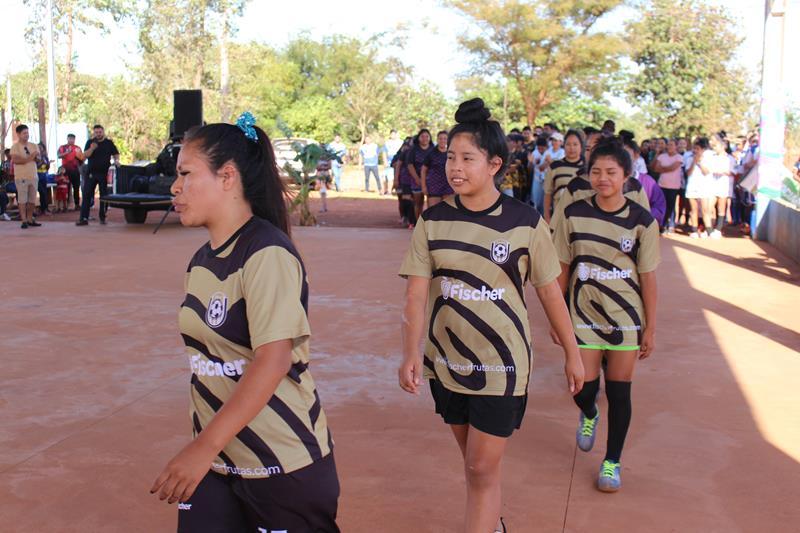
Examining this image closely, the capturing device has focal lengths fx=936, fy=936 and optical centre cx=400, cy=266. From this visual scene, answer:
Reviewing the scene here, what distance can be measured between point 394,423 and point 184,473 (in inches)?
135

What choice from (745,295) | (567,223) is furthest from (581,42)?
(567,223)

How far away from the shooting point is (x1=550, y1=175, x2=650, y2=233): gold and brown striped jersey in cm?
484

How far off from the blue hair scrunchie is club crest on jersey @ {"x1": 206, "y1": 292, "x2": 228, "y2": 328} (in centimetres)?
46

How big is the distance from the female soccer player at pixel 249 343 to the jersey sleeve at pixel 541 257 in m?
1.20

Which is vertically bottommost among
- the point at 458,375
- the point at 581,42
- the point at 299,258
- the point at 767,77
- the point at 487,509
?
the point at 487,509

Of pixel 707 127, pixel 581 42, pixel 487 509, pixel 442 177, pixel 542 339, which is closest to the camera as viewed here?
pixel 487 509

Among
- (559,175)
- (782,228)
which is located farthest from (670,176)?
(559,175)

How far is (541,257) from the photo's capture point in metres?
3.48

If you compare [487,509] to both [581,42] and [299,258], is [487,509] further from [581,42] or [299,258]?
[581,42]

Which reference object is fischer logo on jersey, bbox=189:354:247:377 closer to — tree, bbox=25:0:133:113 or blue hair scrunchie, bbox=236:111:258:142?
blue hair scrunchie, bbox=236:111:258:142

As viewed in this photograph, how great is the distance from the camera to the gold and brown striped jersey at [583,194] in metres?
4.84

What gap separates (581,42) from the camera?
35.2 meters

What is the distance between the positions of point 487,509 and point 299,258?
149cm

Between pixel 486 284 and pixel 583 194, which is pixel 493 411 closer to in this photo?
pixel 486 284
